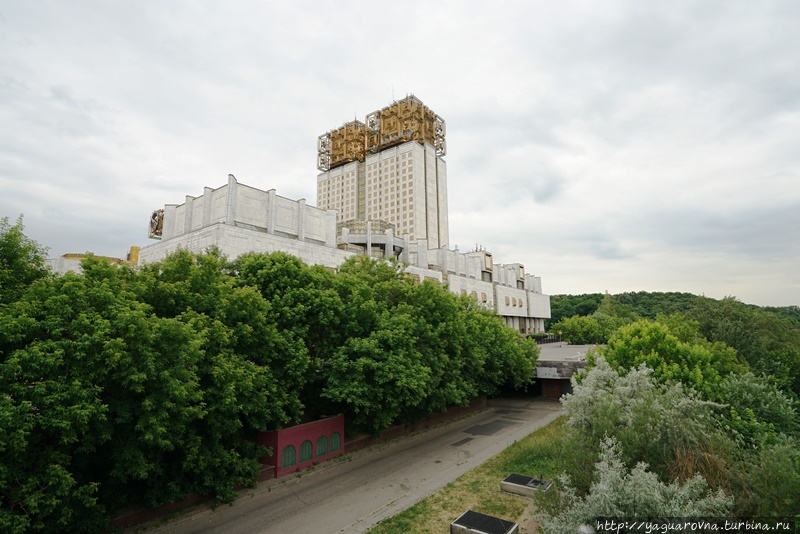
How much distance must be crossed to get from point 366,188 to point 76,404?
339 feet

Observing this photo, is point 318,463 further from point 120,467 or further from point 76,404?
point 76,404

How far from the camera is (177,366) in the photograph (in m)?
13.9

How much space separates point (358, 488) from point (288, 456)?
4.19m

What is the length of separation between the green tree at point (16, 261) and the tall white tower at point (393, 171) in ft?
269

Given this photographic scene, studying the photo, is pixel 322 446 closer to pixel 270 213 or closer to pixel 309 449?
pixel 309 449

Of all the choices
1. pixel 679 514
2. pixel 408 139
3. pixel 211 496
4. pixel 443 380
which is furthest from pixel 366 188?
pixel 679 514

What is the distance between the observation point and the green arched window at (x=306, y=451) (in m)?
22.4

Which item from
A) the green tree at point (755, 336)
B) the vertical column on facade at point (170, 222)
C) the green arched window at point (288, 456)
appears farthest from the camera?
the vertical column on facade at point (170, 222)

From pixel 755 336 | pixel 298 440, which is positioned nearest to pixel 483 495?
pixel 298 440

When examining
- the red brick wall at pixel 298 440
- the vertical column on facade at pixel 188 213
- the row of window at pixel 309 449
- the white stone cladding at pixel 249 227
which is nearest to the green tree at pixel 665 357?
the white stone cladding at pixel 249 227

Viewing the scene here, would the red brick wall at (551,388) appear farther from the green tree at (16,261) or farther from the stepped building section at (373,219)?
the green tree at (16,261)

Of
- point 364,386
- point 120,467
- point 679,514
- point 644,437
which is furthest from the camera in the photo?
point 364,386

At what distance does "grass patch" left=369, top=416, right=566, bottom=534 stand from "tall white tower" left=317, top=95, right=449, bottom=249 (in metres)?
73.3

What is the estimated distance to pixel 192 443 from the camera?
16.1m
